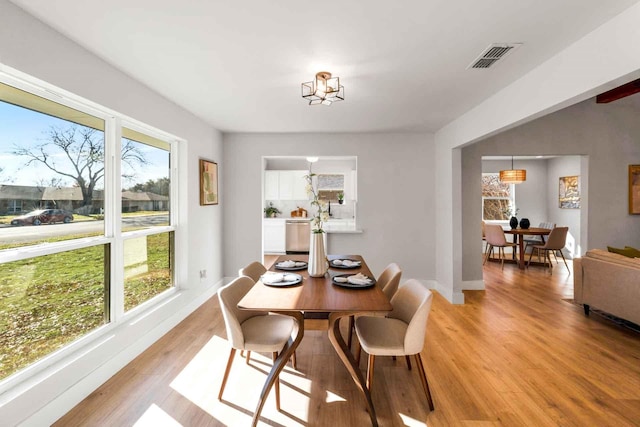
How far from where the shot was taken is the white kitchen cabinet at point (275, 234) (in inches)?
296

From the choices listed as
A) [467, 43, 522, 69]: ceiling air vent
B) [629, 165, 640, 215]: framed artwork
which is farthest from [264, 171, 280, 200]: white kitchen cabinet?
[629, 165, 640, 215]: framed artwork

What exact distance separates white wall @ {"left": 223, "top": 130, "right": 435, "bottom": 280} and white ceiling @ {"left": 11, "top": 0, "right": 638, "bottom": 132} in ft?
5.00

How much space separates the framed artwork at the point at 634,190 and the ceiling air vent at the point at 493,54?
395cm

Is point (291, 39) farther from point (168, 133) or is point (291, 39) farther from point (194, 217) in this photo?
point (194, 217)

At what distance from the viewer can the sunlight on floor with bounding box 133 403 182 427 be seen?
1882mm

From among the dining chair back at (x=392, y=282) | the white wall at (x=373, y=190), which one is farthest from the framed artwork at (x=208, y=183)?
the dining chair back at (x=392, y=282)

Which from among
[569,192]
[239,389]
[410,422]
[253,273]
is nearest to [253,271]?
[253,273]

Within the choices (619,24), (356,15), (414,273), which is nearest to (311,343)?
(414,273)

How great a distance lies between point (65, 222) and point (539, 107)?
12.0 feet

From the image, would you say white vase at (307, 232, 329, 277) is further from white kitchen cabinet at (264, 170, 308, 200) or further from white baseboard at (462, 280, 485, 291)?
white kitchen cabinet at (264, 170, 308, 200)

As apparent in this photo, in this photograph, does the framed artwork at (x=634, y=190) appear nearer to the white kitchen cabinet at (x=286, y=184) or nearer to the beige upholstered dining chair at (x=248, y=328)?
the beige upholstered dining chair at (x=248, y=328)

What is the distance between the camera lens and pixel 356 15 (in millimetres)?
1732

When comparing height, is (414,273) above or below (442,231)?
below

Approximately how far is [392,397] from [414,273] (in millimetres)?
2795
